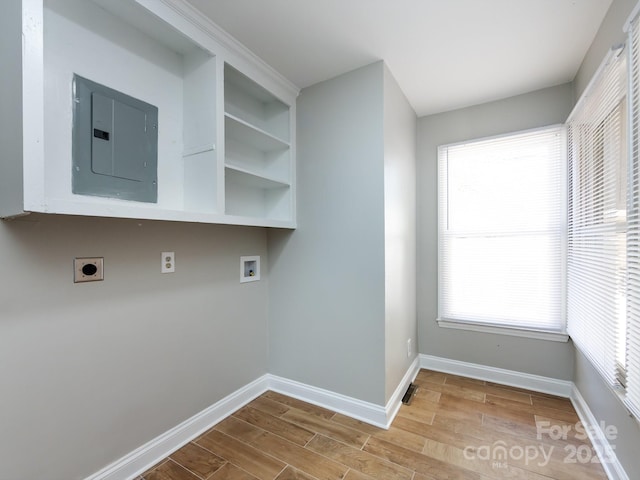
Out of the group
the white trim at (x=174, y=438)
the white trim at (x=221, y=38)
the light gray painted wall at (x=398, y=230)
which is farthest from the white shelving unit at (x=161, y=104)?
the white trim at (x=174, y=438)

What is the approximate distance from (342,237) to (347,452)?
1.34 m

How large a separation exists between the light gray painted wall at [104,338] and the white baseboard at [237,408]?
0.05 m

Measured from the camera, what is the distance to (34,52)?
3.22 feet

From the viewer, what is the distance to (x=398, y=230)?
7.36ft

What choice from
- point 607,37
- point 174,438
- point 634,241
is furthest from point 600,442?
point 174,438

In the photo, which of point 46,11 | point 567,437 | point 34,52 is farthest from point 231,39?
point 567,437

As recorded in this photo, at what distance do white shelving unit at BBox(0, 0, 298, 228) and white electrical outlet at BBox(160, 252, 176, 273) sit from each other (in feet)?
0.98

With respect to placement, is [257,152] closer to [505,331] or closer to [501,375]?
[505,331]

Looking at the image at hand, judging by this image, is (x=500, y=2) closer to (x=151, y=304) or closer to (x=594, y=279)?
(x=594, y=279)

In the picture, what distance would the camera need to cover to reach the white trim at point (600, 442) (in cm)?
144

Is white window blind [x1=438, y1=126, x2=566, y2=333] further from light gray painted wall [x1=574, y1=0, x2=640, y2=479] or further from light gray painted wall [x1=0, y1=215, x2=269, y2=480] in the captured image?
light gray painted wall [x1=0, y1=215, x2=269, y2=480]

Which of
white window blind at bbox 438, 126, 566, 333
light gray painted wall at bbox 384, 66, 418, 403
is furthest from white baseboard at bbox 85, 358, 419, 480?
white window blind at bbox 438, 126, 566, 333

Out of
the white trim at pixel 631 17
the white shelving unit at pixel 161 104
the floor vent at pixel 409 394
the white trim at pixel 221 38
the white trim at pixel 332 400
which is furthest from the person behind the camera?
the floor vent at pixel 409 394

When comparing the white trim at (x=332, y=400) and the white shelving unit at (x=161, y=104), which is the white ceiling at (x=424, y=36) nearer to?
the white shelving unit at (x=161, y=104)
